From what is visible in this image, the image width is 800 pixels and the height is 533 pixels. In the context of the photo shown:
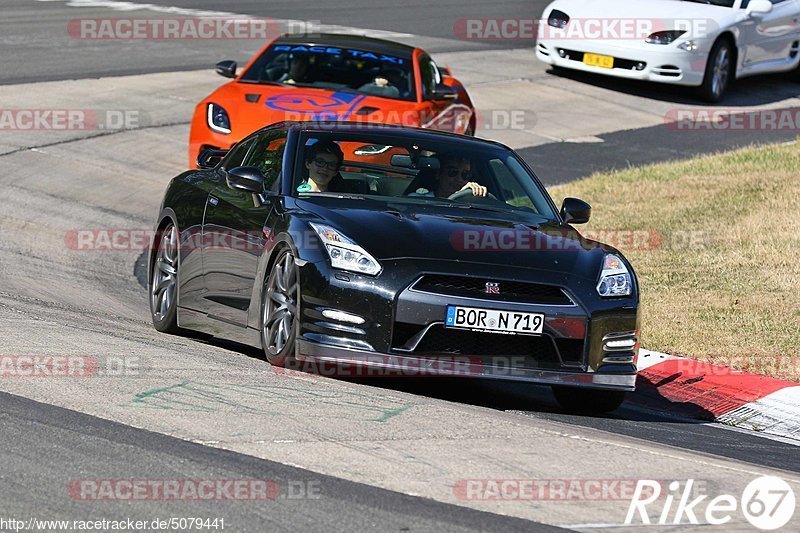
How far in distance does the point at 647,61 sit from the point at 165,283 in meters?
13.2

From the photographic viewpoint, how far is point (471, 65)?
77.8 feet

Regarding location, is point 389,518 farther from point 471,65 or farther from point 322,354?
point 471,65

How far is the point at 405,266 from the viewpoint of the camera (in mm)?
7742

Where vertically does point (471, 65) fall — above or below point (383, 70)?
below

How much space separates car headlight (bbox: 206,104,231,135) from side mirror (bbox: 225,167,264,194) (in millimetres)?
5209

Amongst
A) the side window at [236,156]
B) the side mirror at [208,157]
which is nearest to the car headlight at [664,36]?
the side mirror at [208,157]

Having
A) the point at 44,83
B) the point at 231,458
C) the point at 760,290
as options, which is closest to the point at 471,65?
the point at 44,83

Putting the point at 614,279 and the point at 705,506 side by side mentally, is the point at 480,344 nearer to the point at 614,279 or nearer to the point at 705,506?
the point at 614,279

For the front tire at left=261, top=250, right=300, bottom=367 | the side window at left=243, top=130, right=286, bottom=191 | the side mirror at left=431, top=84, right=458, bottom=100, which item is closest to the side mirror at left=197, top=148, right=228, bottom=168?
the side window at left=243, top=130, right=286, bottom=191

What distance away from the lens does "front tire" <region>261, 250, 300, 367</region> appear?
26.0 ft

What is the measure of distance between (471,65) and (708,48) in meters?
3.75

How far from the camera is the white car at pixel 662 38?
21719 millimetres

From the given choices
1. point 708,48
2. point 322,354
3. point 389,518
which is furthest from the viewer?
point 708,48

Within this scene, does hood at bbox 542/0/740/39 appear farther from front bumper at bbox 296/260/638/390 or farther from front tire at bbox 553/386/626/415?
front bumper at bbox 296/260/638/390
